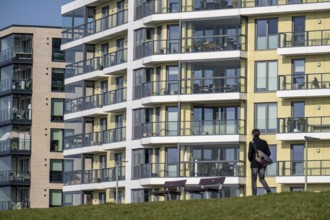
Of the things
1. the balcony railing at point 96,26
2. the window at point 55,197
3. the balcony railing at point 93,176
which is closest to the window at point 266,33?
the balcony railing at point 96,26

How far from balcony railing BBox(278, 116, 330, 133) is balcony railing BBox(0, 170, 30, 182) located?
46300 millimetres

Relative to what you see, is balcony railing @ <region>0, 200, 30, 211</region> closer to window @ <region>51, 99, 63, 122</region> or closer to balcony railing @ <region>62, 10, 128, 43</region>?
window @ <region>51, 99, 63, 122</region>

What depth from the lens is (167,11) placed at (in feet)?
325

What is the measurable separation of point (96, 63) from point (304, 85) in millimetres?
21684

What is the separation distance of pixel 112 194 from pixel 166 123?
964cm

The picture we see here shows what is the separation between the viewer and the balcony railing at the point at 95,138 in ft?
339

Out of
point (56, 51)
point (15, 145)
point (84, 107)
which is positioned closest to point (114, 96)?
point (84, 107)

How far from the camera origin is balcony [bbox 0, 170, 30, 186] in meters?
132

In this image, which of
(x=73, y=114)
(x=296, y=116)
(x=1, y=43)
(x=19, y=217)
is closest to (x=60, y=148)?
(x=1, y=43)

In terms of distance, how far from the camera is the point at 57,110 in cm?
13575

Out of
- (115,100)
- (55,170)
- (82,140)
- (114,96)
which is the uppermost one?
(114,96)

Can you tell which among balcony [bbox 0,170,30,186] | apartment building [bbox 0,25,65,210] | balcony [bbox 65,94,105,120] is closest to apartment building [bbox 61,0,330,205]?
balcony [bbox 65,94,105,120]

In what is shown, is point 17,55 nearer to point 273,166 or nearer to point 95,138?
point 95,138

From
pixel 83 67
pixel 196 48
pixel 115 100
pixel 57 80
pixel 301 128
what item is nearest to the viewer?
pixel 301 128
